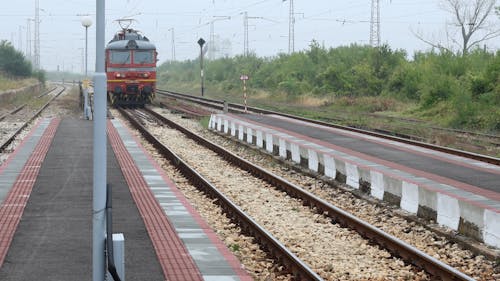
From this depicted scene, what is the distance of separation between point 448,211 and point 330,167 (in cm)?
555

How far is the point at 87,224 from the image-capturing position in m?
11.0

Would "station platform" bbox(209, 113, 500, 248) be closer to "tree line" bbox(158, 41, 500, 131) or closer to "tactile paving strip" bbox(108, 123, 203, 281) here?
"tactile paving strip" bbox(108, 123, 203, 281)

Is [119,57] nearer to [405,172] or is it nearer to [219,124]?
[219,124]

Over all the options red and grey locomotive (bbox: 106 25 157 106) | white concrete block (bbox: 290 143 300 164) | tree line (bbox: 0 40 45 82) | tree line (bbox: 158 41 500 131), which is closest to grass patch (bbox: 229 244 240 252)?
white concrete block (bbox: 290 143 300 164)

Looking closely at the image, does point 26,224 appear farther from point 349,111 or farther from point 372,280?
point 349,111

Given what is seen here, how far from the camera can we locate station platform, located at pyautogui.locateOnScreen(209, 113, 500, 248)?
36.4 ft

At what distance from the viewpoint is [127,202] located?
12836 mm

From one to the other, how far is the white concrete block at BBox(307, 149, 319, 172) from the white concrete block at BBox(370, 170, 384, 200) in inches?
131

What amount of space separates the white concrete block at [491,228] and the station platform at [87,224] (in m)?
3.61

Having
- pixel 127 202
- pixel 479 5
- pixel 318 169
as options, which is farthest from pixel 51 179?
pixel 479 5

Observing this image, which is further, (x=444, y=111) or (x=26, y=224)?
(x=444, y=111)

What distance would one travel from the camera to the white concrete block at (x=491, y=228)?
10062mm

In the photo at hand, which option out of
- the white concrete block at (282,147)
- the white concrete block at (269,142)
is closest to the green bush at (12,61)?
the white concrete block at (269,142)

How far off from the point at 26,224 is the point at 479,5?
5478 cm
